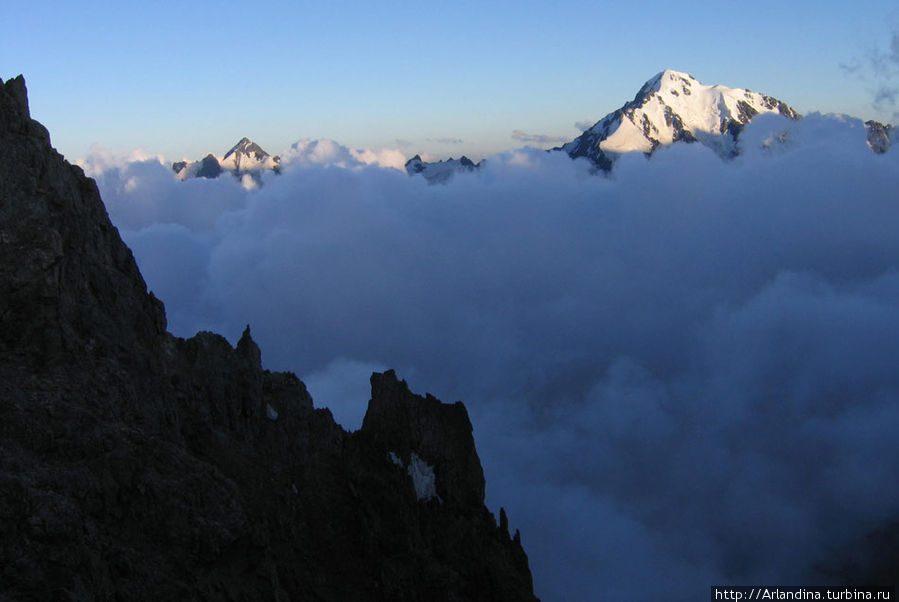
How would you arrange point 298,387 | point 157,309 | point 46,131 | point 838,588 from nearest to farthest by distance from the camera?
point 46,131, point 157,309, point 298,387, point 838,588

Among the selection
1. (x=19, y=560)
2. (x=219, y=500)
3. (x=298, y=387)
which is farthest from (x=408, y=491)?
(x=19, y=560)

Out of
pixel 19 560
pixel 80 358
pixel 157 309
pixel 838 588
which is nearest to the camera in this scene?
pixel 19 560

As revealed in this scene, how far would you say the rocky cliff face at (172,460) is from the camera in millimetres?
30219

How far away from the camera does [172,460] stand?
116 feet

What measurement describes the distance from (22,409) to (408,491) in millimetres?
36373

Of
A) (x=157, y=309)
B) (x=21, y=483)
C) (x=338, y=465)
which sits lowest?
(x=21, y=483)

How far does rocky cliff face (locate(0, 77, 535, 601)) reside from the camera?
3022cm

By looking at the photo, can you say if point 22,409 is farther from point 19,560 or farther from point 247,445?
point 247,445

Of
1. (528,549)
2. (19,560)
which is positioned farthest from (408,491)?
(528,549)

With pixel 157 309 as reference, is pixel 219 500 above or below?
below

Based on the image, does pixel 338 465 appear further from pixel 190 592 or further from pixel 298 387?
pixel 190 592

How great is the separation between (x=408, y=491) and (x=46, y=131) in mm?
38627

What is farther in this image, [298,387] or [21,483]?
[298,387]

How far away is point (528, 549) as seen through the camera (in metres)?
182
